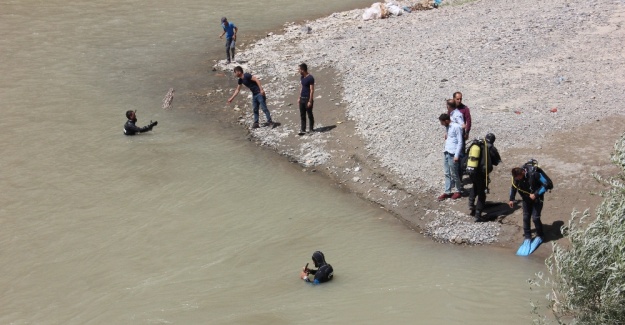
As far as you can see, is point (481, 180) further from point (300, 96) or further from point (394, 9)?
point (394, 9)

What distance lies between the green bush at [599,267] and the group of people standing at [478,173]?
347 centimetres

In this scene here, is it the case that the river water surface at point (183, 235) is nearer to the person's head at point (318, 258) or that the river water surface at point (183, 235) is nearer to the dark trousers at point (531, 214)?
the person's head at point (318, 258)

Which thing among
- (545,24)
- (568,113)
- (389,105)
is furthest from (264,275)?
(545,24)

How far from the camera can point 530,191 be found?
527 inches

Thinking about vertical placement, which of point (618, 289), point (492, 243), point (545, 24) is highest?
point (545, 24)

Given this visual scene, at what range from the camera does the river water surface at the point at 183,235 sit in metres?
13.3

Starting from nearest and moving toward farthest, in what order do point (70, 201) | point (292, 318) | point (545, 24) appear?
point (292, 318) → point (70, 201) → point (545, 24)

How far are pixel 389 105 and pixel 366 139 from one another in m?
1.66

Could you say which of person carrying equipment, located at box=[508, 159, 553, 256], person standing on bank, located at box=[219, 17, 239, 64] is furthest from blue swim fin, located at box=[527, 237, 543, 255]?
person standing on bank, located at box=[219, 17, 239, 64]

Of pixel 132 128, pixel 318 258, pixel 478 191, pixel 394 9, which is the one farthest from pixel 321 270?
pixel 394 9

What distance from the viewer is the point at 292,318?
12.9 metres

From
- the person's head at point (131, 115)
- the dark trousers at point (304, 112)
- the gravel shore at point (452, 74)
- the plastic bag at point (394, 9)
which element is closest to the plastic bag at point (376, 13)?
the plastic bag at point (394, 9)

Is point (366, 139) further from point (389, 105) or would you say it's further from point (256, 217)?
point (256, 217)

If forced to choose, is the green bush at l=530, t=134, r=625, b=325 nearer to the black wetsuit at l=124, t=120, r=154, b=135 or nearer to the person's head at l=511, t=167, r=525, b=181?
the person's head at l=511, t=167, r=525, b=181
